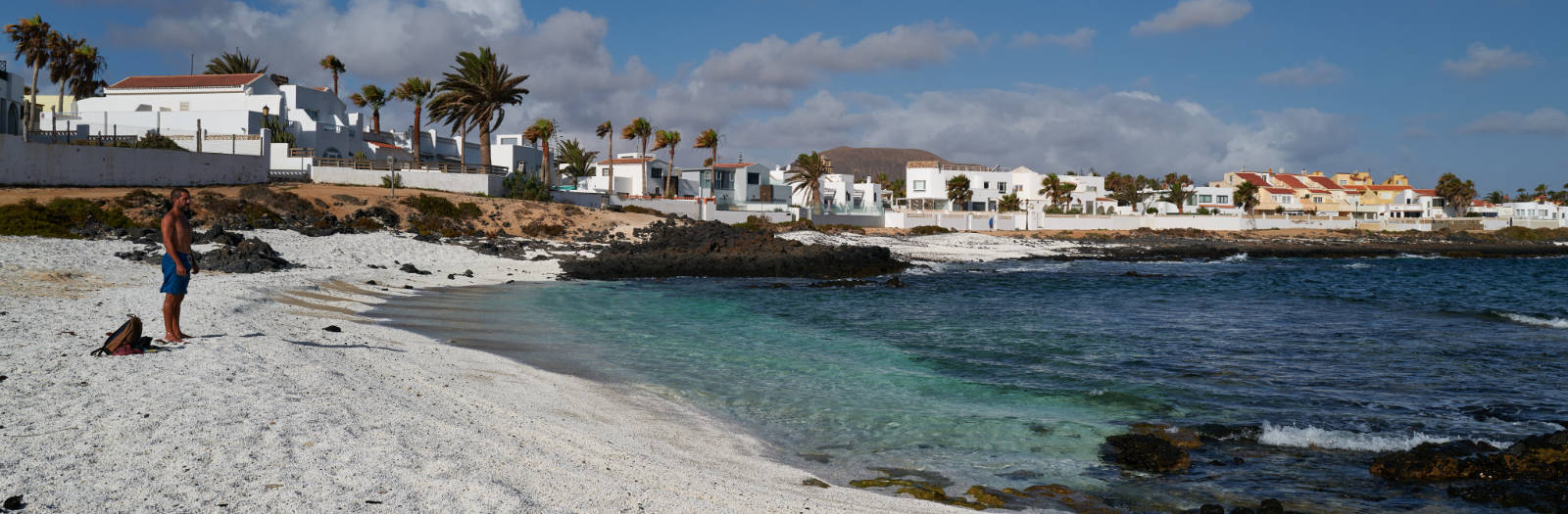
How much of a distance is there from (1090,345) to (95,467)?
16698mm

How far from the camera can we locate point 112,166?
3672 centimetres

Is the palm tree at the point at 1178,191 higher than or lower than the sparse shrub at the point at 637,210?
higher

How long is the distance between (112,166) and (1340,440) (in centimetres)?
4219

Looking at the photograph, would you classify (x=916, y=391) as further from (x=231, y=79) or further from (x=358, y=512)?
(x=231, y=79)

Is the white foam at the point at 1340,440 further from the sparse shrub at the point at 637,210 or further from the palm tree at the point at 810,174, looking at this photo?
the palm tree at the point at 810,174

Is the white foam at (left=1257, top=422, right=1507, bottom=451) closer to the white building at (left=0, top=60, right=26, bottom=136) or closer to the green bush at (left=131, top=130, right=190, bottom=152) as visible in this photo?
the green bush at (left=131, top=130, right=190, bottom=152)

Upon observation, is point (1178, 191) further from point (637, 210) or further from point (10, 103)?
point (10, 103)

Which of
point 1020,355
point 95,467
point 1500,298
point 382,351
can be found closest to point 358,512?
point 95,467

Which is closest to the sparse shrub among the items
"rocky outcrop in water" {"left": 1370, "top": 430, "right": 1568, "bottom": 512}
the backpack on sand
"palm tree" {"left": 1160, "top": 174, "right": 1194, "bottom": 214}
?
the backpack on sand

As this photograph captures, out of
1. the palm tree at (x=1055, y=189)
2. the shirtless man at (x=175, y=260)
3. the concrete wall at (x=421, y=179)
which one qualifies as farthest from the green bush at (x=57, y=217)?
the palm tree at (x=1055, y=189)

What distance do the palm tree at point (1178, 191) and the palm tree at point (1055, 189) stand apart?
572 inches

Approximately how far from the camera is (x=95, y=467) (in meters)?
6.14

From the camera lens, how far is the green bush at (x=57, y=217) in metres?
24.1

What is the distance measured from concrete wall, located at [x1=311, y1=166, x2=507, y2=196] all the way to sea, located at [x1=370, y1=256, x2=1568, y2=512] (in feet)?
69.3
